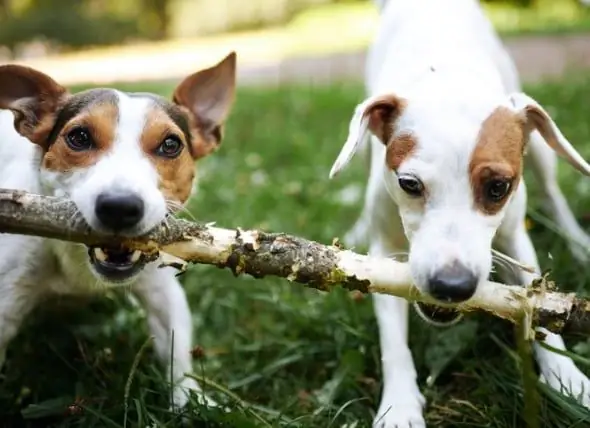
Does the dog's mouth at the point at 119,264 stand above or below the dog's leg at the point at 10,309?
above

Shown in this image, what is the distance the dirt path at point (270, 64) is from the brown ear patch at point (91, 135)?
267 inches

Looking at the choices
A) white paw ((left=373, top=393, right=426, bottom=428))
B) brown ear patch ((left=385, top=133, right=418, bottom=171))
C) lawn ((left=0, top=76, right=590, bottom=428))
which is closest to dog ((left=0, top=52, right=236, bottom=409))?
lawn ((left=0, top=76, right=590, bottom=428))

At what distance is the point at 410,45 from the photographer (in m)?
3.73

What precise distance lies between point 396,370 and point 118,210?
1.13m

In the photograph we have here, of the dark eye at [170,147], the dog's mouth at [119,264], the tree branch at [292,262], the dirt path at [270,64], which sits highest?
the dark eye at [170,147]

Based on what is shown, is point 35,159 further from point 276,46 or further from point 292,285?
point 276,46

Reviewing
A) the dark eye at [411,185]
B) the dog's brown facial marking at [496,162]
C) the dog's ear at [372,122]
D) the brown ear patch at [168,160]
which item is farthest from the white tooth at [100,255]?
the dog's brown facial marking at [496,162]

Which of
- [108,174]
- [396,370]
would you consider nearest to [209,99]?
[108,174]

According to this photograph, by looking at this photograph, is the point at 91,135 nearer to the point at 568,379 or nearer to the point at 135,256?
the point at 135,256

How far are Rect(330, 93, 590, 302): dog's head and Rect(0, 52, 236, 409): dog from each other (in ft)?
2.05

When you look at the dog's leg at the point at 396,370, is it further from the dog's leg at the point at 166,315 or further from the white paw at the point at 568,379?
the dog's leg at the point at 166,315

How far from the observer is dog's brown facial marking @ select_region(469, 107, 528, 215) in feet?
8.34

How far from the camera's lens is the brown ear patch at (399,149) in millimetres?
2707

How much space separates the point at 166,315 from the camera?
10.6ft
